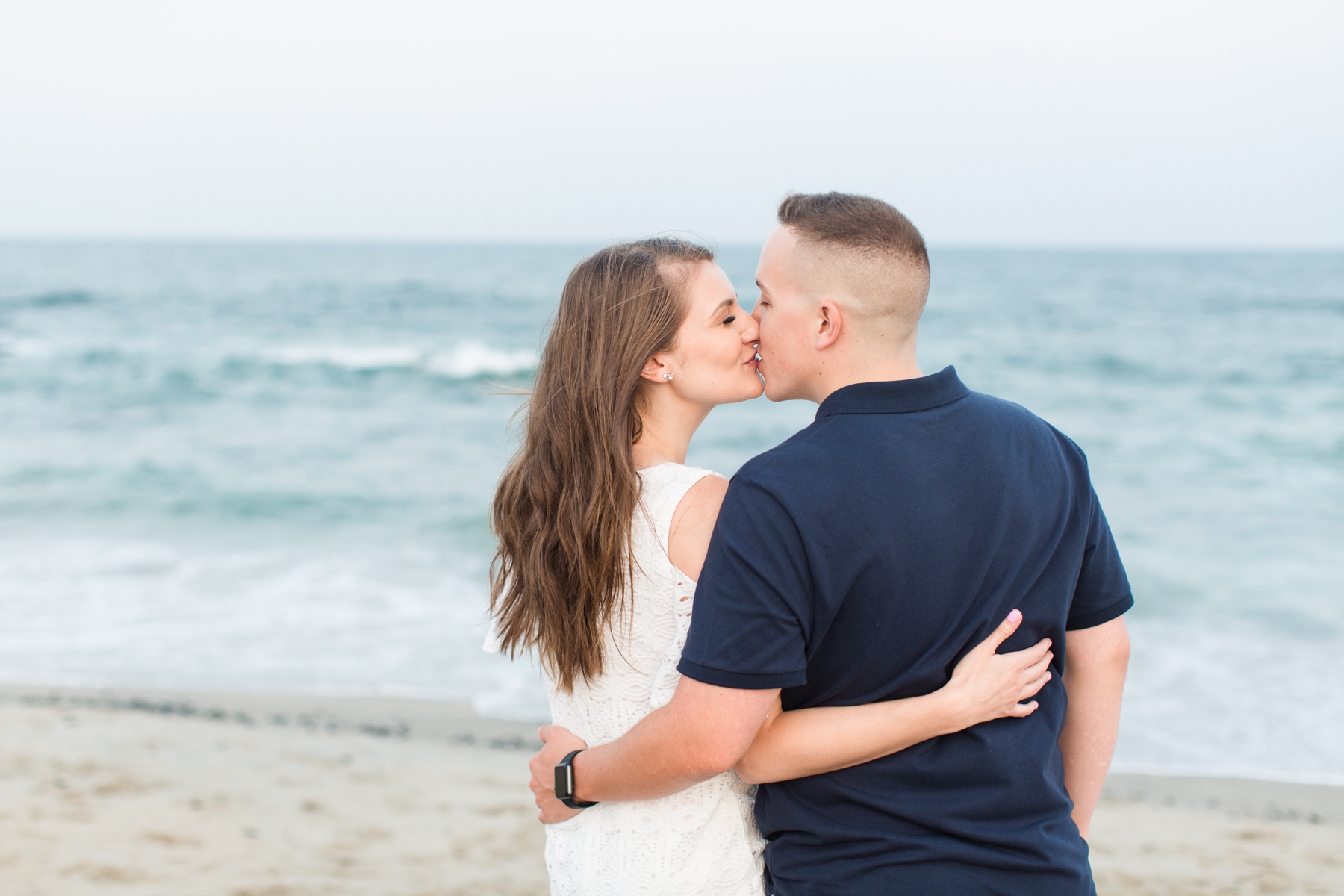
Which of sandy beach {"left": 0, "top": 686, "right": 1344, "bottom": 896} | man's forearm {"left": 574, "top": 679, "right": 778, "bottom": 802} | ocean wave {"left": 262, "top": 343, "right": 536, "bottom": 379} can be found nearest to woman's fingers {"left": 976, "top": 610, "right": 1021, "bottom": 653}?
man's forearm {"left": 574, "top": 679, "right": 778, "bottom": 802}

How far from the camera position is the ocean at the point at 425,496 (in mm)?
6230

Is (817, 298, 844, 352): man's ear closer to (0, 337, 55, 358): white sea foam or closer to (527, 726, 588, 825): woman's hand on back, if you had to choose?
(527, 726, 588, 825): woman's hand on back

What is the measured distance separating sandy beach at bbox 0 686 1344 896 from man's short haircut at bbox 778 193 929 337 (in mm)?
3020

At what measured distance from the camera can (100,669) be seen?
20.5 ft

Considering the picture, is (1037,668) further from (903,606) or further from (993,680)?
(903,606)

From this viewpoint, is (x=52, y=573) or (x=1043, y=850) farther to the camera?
(x=52, y=573)

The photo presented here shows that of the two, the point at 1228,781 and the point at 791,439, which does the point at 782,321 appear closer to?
the point at 791,439

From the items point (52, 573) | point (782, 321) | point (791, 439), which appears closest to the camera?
point (791, 439)

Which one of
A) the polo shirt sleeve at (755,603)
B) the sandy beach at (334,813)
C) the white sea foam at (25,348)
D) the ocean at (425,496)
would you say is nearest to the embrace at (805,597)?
the polo shirt sleeve at (755,603)

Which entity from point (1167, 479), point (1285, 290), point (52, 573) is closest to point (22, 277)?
point (52, 573)

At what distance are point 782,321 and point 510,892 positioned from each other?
2913 mm

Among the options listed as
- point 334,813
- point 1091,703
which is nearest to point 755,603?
point 1091,703

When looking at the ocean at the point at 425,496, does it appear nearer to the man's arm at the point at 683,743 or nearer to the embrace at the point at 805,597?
the embrace at the point at 805,597

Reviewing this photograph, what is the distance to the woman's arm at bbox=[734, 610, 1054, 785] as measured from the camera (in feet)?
5.15
